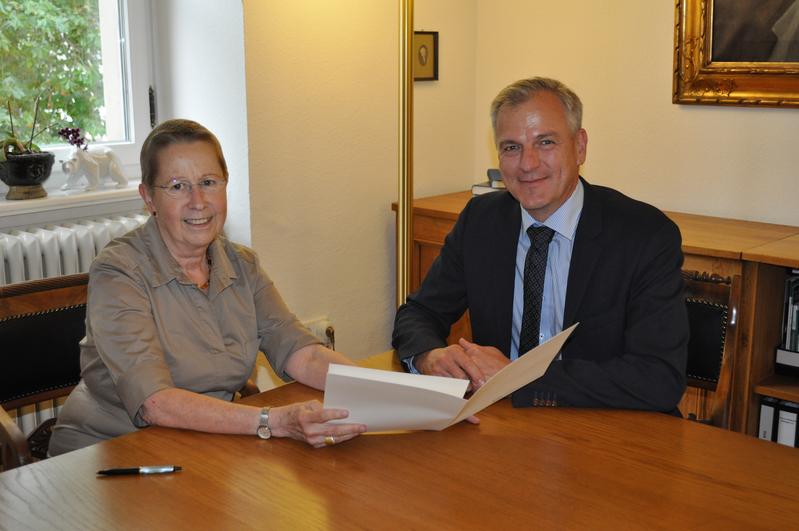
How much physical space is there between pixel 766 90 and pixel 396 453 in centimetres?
227

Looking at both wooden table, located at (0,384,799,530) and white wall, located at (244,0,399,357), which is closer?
wooden table, located at (0,384,799,530)

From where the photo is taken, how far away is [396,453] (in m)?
1.57

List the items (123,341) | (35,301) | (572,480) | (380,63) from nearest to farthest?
1. (572,480)
2. (123,341)
3. (35,301)
4. (380,63)

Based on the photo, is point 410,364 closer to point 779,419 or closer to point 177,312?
point 177,312

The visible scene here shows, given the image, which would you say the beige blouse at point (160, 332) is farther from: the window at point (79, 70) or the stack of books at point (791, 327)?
the stack of books at point (791, 327)

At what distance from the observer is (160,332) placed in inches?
75.5

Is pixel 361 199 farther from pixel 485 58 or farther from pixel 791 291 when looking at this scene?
pixel 791 291

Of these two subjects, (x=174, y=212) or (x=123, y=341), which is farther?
(x=174, y=212)

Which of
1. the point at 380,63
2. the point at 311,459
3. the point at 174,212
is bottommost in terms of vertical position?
the point at 311,459

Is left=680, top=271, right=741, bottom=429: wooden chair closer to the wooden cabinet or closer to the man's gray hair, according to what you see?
the man's gray hair

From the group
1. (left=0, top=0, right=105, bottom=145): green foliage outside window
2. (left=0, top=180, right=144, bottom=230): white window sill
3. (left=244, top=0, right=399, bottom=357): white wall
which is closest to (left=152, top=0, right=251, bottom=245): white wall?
(left=244, top=0, right=399, bottom=357): white wall

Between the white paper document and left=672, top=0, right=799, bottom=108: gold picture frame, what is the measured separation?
197cm

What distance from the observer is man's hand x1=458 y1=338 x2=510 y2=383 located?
1.88 meters

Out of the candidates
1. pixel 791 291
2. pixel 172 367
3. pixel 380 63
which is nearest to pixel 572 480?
pixel 172 367
